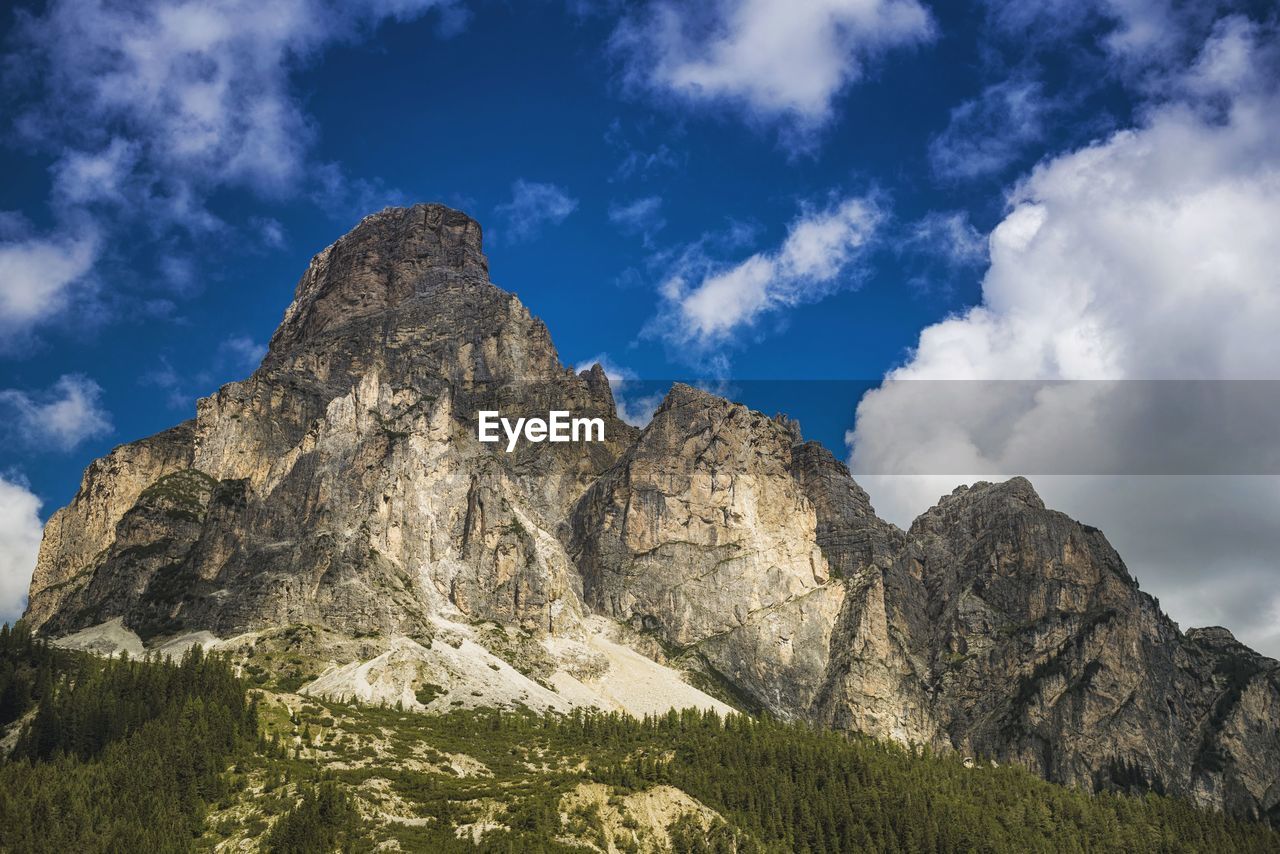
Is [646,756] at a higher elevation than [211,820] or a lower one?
higher

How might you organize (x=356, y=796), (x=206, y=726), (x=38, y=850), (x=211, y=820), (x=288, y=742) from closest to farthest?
(x=38, y=850) < (x=211, y=820) < (x=356, y=796) < (x=206, y=726) < (x=288, y=742)

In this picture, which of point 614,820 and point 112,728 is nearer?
point 614,820

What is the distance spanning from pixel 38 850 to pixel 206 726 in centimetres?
3809

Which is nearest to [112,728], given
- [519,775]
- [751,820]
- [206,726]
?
[206,726]

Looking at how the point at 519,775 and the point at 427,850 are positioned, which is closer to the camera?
the point at 427,850

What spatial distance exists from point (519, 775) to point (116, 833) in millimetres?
65788

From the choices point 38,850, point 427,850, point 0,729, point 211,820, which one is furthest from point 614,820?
Result: point 0,729

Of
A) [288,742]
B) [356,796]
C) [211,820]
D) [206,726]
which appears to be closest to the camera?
[211,820]

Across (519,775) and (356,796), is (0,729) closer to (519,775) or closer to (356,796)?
(356,796)

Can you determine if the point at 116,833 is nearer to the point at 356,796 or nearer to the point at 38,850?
the point at 38,850

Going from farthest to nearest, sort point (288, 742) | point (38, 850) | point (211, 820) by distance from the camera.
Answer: point (288, 742) < point (211, 820) < point (38, 850)

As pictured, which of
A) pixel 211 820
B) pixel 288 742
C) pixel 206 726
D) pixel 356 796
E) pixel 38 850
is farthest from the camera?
pixel 288 742

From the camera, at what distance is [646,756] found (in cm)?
19775

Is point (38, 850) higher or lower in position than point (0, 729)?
lower
